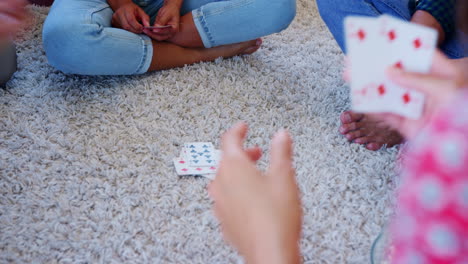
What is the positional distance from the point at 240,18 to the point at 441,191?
1.34 m

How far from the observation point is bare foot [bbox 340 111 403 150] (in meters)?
1.37

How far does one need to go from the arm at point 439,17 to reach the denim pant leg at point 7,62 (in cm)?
120

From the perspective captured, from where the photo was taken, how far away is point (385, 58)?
638 mm

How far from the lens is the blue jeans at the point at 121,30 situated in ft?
4.88

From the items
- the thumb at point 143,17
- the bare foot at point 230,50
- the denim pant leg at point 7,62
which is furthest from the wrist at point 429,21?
the denim pant leg at point 7,62

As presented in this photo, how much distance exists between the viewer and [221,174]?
22.5 inches

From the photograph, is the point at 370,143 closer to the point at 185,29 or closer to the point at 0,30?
the point at 185,29

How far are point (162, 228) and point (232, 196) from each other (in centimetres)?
63

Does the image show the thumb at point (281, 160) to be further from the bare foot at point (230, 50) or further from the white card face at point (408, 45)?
the bare foot at point (230, 50)

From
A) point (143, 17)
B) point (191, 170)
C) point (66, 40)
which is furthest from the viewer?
point (143, 17)

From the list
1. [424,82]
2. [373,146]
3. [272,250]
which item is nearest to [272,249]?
[272,250]

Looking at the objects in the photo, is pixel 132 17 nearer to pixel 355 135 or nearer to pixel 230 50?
pixel 230 50

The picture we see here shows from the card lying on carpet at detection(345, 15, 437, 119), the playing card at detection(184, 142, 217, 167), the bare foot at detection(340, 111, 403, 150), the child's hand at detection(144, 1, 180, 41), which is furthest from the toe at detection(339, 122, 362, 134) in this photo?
the card lying on carpet at detection(345, 15, 437, 119)

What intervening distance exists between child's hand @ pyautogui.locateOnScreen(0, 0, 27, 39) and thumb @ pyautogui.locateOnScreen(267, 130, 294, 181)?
0.69m
